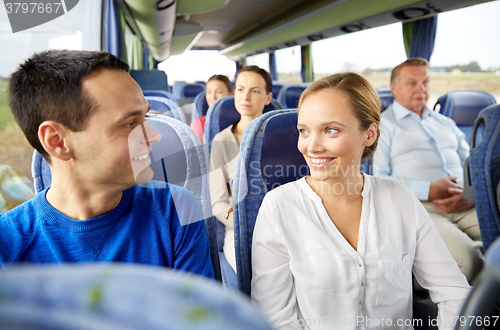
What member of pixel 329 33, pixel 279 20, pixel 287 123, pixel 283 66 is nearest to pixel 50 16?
pixel 287 123

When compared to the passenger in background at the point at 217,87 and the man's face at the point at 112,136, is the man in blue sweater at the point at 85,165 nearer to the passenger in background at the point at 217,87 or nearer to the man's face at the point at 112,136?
the man's face at the point at 112,136

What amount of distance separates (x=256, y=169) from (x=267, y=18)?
9.41m

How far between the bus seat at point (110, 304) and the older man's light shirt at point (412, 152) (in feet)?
7.21

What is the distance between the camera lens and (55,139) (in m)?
0.80

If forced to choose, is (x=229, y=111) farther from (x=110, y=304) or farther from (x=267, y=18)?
(x=267, y=18)

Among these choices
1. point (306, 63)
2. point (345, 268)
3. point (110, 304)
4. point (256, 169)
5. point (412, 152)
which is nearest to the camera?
point (110, 304)

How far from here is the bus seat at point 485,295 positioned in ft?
0.98

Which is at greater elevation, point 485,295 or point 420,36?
point 420,36

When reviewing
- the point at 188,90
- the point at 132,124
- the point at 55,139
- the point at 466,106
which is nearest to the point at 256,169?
the point at 132,124

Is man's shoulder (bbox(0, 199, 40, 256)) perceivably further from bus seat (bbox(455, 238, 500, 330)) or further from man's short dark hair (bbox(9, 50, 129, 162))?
bus seat (bbox(455, 238, 500, 330))

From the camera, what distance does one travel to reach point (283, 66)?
1102cm

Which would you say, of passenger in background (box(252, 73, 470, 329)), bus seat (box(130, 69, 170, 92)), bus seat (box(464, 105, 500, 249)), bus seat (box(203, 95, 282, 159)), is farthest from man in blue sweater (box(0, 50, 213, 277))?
bus seat (box(130, 69, 170, 92))

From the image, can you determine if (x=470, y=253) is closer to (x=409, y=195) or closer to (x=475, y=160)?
(x=475, y=160)

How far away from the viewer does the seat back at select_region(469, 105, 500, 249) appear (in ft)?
4.93
